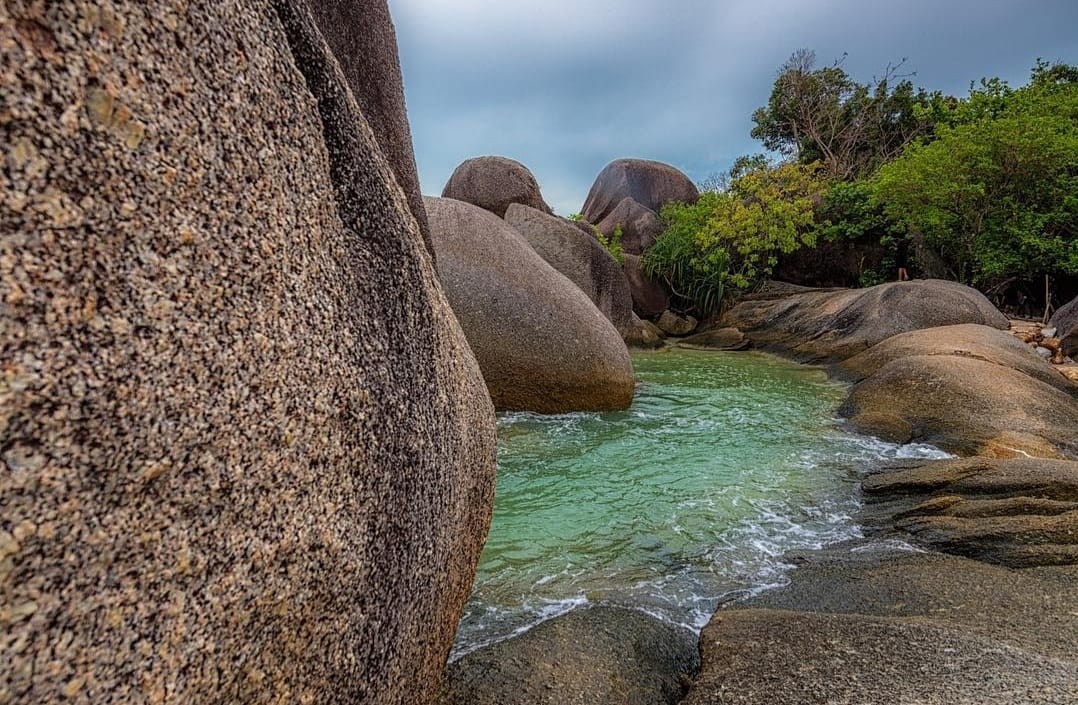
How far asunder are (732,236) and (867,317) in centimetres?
598

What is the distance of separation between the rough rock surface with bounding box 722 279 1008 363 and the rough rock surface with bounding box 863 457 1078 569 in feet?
22.3

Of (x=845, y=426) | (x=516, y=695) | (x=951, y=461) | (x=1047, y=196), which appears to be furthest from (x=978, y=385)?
(x=1047, y=196)

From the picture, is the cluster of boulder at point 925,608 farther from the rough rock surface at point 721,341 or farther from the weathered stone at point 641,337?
the rough rock surface at point 721,341

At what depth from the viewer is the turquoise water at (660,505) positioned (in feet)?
8.40

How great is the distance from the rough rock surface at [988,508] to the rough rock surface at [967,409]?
1.08 m

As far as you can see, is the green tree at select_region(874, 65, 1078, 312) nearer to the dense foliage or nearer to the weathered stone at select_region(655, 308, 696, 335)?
the dense foliage

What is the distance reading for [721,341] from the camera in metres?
13.1

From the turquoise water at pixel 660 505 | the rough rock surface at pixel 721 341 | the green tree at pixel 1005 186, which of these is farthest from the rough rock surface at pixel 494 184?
the green tree at pixel 1005 186

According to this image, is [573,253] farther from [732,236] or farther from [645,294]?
[732,236]

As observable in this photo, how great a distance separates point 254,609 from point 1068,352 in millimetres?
11769

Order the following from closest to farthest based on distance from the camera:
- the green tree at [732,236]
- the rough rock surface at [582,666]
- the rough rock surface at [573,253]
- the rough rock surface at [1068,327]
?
the rough rock surface at [582,666]
the rough rock surface at [1068,327]
the rough rock surface at [573,253]
the green tree at [732,236]

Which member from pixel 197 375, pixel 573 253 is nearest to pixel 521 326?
pixel 197 375

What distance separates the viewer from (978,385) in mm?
5039

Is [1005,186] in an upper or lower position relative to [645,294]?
upper
